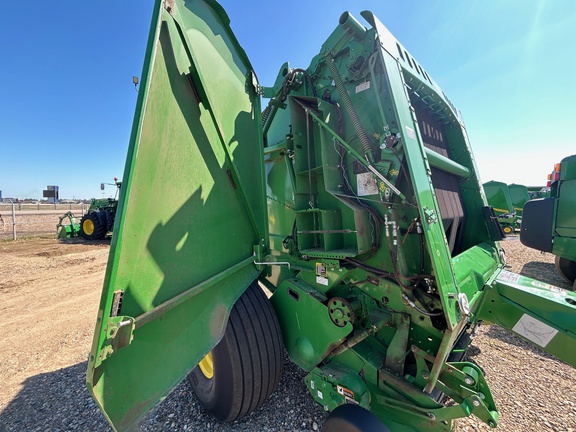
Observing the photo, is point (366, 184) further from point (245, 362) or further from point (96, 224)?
point (96, 224)

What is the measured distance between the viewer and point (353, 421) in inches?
65.2

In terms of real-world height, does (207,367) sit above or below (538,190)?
below

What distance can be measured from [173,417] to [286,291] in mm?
1447

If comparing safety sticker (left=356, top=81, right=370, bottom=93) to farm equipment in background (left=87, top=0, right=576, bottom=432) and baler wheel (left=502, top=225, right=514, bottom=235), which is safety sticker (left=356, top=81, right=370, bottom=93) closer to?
farm equipment in background (left=87, top=0, right=576, bottom=432)

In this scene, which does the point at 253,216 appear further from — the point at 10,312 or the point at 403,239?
the point at 10,312

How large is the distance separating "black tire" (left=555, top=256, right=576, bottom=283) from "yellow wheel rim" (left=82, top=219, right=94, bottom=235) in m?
16.3

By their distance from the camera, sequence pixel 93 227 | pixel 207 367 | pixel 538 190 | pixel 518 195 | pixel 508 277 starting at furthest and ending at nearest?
pixel 538 190
pixel 93 227
pixel 518 195
pixel 207 367
pixel 508 277

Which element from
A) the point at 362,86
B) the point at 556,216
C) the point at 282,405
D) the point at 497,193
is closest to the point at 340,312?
the point at 282,405

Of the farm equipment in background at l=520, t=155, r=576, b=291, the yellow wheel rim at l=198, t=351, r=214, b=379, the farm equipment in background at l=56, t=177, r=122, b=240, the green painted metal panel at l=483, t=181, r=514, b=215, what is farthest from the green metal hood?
the farm equipment in background at l=56, t=177, r=122, b=240

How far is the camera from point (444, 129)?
130 inches

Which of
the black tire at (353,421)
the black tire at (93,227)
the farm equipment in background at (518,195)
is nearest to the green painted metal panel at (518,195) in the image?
the farm equipment in background at (518,195)

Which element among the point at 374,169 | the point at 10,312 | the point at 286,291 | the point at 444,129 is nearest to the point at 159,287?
the point at 286,291

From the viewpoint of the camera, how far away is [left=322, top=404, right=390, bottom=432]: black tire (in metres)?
1.62

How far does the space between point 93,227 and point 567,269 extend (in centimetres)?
1633
